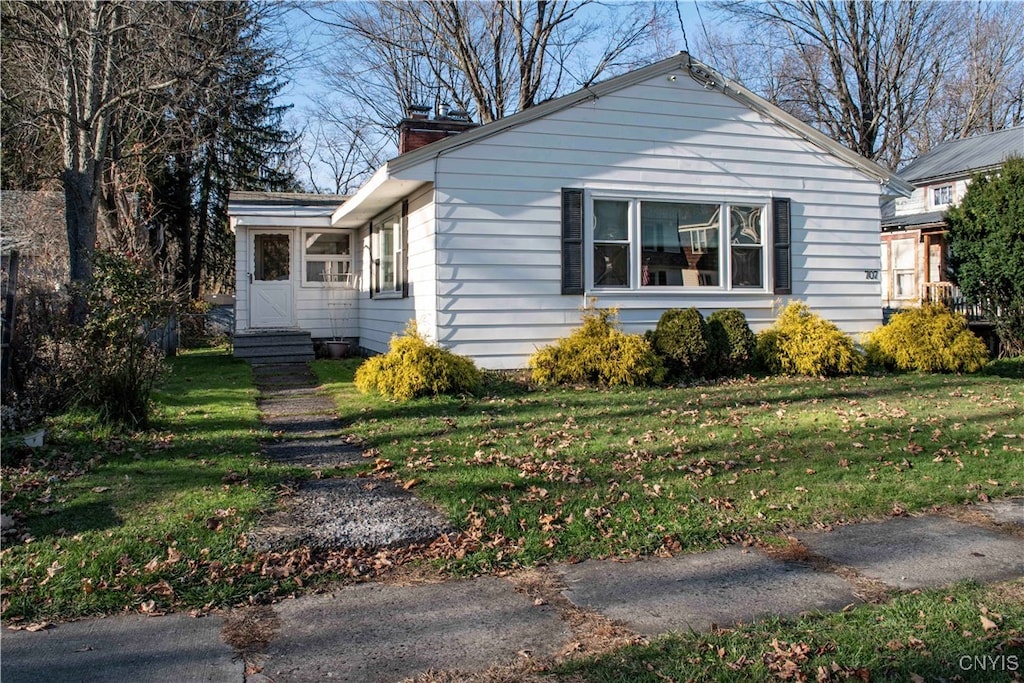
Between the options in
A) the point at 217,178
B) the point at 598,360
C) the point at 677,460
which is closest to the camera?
the point at 677,460

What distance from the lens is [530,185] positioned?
11875 mm

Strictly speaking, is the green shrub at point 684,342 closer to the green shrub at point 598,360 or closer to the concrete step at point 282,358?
the green shrub at point 598,360

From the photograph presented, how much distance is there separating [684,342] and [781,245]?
9.57ft

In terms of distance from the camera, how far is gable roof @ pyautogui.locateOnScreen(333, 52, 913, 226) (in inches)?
444

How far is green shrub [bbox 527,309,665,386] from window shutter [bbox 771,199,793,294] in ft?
9.89

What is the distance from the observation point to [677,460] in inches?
274

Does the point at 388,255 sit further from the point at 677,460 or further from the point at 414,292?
the point at 677,460

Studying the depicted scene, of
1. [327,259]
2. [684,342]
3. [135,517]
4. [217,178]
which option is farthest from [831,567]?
[217,178]

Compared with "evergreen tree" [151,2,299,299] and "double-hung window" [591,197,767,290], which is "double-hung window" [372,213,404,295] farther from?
"evergreen tree" [151,2,299,299]

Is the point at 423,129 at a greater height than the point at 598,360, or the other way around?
the point at 423,129

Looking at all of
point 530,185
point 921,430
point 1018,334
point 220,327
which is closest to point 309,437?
point 530,185

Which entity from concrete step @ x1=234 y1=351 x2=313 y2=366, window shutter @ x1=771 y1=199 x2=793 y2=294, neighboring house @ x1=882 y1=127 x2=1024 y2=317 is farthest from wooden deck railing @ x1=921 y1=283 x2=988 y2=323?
concrete step @ x1=234 y1=351 x2=313 y2=366

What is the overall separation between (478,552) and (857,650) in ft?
7.31

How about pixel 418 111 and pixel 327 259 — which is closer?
pixel 418 111
